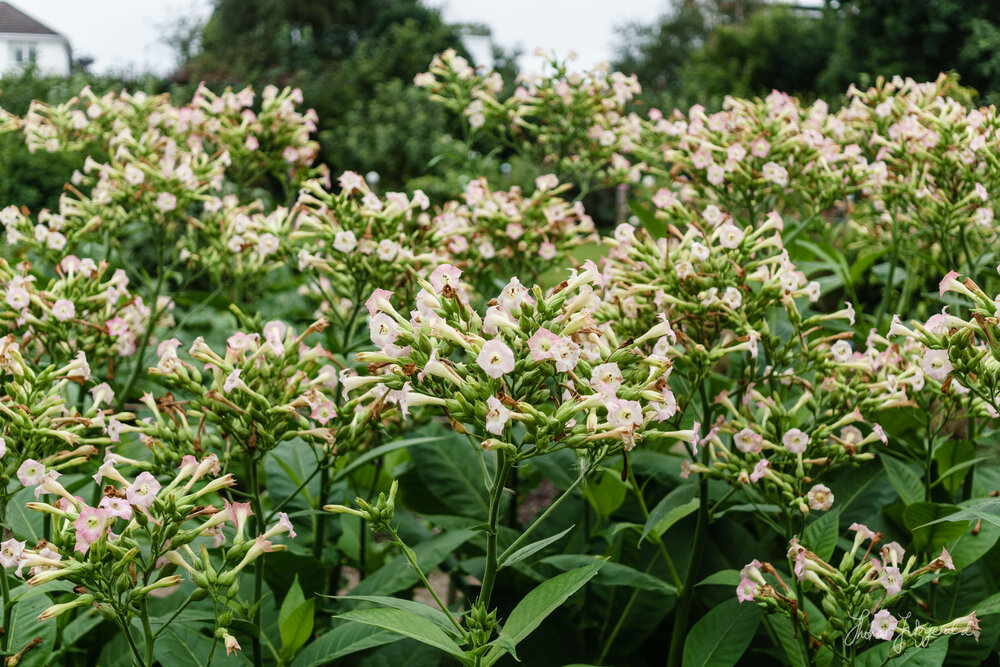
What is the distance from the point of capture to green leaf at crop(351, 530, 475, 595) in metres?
2.46

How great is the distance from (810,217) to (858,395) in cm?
121

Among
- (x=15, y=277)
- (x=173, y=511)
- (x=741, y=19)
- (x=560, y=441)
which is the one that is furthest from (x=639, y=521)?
(x=741, y=19)

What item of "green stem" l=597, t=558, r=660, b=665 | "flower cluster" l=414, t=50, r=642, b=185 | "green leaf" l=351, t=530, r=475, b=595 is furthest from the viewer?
"flower cluster" l=414, t=50, r=642, b=185

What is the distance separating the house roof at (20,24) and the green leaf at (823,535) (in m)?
62.7

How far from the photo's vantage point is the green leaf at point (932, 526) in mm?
2254

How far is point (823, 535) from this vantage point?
2277 millimetres

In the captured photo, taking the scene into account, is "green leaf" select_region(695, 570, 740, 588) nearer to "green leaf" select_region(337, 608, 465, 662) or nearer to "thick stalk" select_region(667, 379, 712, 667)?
"thick stalk" select_region(667, 379, 712, 667)

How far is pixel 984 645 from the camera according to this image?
2.31 m

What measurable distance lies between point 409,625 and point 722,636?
3.32 feet

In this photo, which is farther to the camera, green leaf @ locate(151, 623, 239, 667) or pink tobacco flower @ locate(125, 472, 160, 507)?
Result: green leaf @ locate(151, 623, 239, 667)

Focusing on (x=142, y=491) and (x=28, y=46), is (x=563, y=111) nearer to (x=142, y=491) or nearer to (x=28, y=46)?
Result: (x=142, y=491)

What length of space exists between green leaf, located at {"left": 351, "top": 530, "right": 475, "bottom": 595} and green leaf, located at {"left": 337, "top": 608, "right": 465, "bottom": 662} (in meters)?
0.73

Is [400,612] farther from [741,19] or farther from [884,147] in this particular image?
[741,19]

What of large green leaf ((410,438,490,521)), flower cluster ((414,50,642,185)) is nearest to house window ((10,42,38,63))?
flower cluster ((414,50,642,185))
